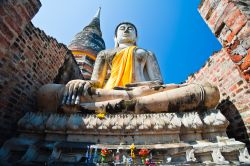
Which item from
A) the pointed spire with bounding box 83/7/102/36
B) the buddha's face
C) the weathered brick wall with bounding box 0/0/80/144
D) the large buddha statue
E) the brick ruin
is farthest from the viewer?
the pointed spire with bounding box 83/7/102/36

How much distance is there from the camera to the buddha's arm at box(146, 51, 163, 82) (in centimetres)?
427

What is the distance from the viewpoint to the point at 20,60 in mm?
3273

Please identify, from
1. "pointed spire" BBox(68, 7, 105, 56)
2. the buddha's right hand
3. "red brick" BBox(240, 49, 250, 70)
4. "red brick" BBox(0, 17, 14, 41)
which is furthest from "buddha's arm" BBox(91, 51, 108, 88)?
"pointed spire" BBox(68, 7, 105, 56)

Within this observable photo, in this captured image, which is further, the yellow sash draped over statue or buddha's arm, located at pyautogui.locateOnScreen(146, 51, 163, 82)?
buddha's arm, located at pyautogui.locateOnScreen(146, 51, 163, 82)

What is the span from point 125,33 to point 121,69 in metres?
1.49

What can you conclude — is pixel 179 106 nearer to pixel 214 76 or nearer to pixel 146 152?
pixel 146 152

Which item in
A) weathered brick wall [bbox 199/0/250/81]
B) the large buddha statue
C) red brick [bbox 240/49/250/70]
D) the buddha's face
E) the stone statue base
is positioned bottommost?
the stone statue base

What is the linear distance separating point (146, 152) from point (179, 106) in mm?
911

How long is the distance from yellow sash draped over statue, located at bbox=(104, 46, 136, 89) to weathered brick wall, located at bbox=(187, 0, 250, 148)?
71.1 inches

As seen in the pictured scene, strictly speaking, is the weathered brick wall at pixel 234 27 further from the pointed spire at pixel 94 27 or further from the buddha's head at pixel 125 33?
the pointed spire at pixel 94 27

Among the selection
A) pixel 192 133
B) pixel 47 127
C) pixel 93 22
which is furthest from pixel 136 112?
pixel 93 22

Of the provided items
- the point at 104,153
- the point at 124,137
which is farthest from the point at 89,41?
the point at 104,153

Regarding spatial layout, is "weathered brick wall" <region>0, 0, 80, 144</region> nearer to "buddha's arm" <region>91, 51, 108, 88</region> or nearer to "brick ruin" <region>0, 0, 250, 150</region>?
"brick ruin" <region>0, 0, 250, 150</region>

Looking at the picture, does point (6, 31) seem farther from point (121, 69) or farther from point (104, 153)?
point (121, 69)
